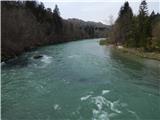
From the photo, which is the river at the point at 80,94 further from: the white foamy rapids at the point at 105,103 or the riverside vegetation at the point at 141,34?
Result: the riverside vegetation at the point at 141,34

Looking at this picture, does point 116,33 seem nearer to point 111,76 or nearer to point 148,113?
point 111,76

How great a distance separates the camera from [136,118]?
33.9 ft

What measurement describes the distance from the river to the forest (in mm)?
9556

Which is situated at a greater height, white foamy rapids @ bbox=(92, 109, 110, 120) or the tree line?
the tree line

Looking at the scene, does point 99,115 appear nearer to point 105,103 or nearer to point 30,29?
point 105,103

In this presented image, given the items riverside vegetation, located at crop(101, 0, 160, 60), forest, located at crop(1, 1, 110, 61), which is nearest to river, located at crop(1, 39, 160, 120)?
forest, located at crop(1, 1, 110, 61)

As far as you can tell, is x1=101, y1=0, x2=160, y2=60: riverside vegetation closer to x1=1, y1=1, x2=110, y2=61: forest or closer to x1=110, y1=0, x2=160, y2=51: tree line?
x1=110, y1=0, x2=160, y2=51: tree line

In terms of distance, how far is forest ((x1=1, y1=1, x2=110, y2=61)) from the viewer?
2954cm

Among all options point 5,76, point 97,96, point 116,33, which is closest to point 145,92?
point 97,96

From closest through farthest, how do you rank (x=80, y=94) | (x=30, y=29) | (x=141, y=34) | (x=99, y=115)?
(x=99, y=115) → (x=80, y=94) → (x=141, y=34) → (x=30, y=29)

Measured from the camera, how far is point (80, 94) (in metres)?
13.4

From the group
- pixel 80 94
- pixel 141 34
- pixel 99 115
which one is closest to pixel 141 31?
pixel 141 34

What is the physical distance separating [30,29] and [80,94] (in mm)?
32841

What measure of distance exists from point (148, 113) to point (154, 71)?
34.7 ft
